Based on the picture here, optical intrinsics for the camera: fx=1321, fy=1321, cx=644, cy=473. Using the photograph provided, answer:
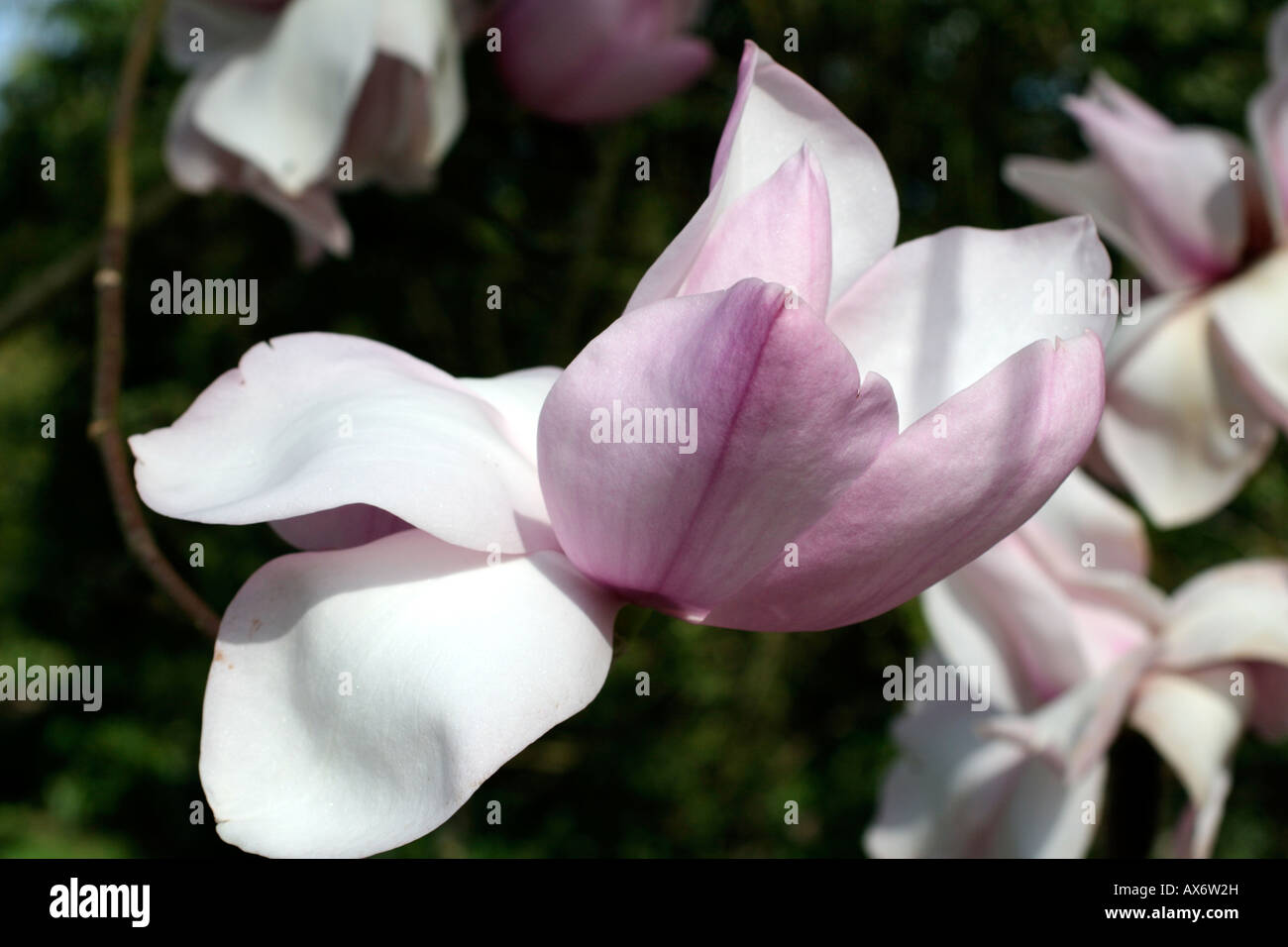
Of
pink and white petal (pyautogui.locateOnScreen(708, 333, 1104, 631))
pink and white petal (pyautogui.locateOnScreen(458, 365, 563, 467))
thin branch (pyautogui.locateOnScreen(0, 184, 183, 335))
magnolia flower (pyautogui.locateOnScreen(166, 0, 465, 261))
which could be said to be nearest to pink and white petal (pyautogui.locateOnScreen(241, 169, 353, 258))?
magnolia flower (pyautogui.locateOnScreen(166, 0, 465, 261))

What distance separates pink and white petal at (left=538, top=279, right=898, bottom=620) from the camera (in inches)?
10.1

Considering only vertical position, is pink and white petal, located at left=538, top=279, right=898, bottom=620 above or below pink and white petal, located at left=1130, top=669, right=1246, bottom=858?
above

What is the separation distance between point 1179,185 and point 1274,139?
0.04 meters

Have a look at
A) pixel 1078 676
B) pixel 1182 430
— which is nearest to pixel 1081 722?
pixel 1078 676

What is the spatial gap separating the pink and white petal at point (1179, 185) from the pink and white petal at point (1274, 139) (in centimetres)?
2

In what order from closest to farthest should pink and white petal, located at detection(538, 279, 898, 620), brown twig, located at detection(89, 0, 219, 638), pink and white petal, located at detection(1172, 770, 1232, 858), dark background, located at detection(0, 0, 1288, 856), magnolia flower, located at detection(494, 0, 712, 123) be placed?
pink and white petal, located at detection(538, 279, 898, 620) → brown twig, located at detection(89, 0, 219, 638) → pink and white petal, located at detection(1172, 770, 1232, 858) → magnolia flower, located at detection(494, 0, 712, 123) → dark background, located at detection(0, 0, 1288, 856)

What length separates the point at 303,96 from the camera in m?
0.60

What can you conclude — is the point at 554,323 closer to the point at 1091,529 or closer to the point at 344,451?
the point at 1091,529

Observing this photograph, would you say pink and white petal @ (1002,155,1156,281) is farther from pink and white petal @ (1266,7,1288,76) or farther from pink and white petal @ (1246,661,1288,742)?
pink and white petal @ (1246,661,1288,742)

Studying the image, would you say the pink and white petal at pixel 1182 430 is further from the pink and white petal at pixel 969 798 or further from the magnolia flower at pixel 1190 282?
the pink and white petal at pixel 969 798

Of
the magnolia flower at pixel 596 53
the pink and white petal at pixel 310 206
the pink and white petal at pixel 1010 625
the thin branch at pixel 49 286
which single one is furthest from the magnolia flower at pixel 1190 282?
the thin branch at pixel 49 286

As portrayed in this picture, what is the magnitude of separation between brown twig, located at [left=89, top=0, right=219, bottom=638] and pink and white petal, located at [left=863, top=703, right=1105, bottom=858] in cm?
31


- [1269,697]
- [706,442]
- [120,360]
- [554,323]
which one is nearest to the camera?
[706,442]
